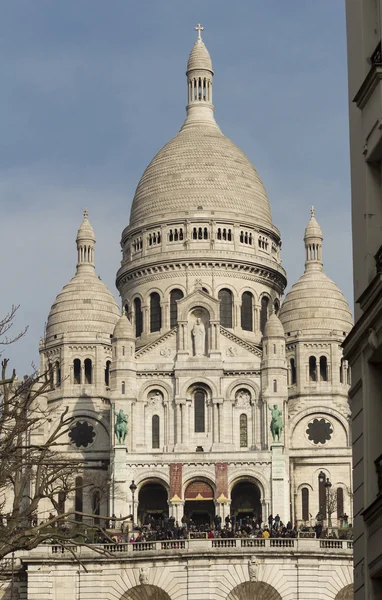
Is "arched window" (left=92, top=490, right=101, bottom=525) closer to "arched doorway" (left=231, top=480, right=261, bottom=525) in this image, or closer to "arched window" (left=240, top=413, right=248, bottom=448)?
"arched doorway" (left=231, top=480, right=261, bottom=525)

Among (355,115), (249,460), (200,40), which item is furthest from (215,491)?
(355,115)

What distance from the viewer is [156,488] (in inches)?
4227

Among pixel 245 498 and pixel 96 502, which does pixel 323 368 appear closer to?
pixel 245 498

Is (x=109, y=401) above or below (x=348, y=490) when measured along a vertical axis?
above

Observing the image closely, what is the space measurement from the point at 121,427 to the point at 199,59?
128 ft

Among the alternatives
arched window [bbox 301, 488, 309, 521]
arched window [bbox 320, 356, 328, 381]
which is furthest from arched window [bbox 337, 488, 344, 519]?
arched window [bbox 320, 356, 328, 381]

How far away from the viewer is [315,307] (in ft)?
395

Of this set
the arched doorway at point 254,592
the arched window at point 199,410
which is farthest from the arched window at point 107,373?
the arched doorway at point 254,592

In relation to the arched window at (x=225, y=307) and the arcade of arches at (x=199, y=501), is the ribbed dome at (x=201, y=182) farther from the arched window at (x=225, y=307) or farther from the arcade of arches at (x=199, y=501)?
the arcade of arches at (x=199, y=501)

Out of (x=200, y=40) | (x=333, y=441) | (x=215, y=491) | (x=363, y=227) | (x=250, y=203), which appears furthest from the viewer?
(x=200, y=40)

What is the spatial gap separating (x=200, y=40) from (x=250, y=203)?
Answer: 727 inches

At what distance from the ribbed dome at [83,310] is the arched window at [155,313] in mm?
2970

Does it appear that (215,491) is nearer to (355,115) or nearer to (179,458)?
(179,458)

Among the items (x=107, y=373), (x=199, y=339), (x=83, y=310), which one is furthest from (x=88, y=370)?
(x=199, y=339)
